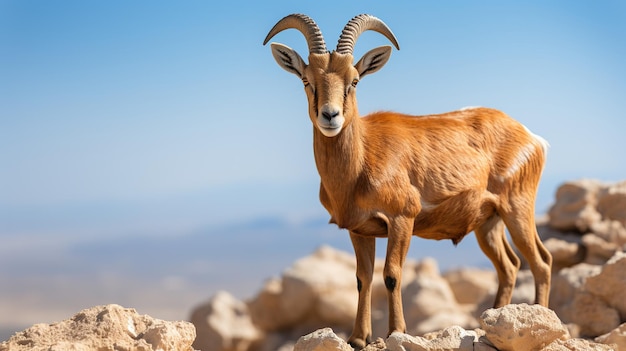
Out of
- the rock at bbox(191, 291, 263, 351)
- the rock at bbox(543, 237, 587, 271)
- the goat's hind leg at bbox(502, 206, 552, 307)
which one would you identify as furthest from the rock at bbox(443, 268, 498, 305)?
the goat's hind leg at bbox(502, 206, 552, 307)

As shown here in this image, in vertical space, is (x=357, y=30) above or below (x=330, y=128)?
above

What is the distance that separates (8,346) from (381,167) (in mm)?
4020

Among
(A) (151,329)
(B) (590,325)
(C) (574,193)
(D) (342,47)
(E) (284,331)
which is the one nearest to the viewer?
(A) (151,329)

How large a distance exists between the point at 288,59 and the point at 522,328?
3.69 m

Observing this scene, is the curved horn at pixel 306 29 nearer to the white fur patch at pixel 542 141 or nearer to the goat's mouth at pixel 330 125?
the goat's mouth at pixel 330 125

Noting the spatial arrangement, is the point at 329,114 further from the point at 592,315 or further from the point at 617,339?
the point at 592,315

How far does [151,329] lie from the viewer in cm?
727

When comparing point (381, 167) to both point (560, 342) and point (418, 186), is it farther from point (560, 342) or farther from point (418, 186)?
point (560, 342)

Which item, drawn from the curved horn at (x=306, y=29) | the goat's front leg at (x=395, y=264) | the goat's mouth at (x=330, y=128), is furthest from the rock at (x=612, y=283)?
the curved horn at (x=306, y=29)

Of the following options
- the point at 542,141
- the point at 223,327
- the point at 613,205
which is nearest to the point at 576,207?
the point at 613,205

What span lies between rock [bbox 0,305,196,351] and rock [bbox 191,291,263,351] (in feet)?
35.1

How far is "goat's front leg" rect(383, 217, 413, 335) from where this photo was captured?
28.7ft

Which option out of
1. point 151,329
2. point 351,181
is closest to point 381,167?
point 351,181

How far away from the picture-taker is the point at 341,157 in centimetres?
880
